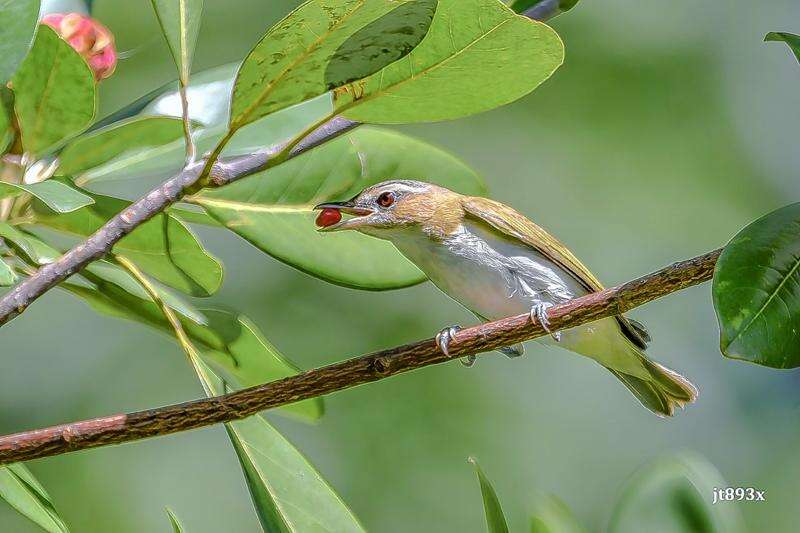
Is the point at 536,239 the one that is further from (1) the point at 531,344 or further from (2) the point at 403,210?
(1) the point at 531,344

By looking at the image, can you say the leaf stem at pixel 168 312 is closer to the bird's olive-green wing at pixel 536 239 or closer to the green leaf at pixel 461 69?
the green leaf at pixel 461 69

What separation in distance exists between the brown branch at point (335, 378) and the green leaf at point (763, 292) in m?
0.06

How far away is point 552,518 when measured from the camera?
4.71ft

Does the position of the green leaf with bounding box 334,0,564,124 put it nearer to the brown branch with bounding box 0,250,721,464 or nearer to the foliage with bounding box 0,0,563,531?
the foliage with bounding box 0,0,563,531

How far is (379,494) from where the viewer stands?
5.27 meters

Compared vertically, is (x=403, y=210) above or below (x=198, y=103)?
below

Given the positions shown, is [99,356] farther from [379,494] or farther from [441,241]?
[441,241]

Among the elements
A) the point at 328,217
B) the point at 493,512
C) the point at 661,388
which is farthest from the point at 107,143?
the point at 661,388

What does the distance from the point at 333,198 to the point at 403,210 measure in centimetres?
40

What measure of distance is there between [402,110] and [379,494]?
4124 mm

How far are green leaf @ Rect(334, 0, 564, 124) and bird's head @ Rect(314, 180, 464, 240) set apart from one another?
726mm

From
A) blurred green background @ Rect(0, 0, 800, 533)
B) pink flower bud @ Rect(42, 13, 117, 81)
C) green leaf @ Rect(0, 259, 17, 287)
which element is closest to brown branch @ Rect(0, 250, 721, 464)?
green leaf @ Rect(0, 259, 17, 287)

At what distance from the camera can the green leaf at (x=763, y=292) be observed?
3.66ft

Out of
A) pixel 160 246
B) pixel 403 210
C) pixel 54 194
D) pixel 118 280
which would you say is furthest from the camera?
pixel 403 210
